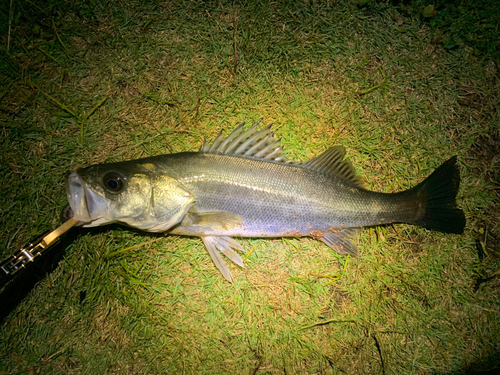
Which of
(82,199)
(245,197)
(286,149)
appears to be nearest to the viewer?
(82,199)

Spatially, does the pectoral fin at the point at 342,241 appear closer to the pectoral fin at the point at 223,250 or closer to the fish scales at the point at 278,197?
the fish scales at the point at 278,197

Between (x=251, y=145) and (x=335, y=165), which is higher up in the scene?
(x=251, y=145)

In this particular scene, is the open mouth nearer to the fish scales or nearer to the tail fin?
the fish scales

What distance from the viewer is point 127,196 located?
2402 mm

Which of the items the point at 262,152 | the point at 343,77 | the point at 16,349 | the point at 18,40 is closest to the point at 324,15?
the point at 343,77

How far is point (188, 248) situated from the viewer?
3010 millimetres

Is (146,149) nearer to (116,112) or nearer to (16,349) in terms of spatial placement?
(116,112)

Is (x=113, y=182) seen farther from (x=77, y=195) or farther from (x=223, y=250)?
(x=223, y=250)

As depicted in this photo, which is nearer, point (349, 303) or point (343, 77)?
point (349, 303)

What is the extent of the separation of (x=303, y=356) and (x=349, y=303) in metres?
0.76

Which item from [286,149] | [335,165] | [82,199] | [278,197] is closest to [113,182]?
[82,199]

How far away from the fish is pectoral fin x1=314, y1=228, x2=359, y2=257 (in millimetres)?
11

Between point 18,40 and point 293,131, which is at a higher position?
point 18,40

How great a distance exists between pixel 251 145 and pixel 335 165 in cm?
90
